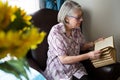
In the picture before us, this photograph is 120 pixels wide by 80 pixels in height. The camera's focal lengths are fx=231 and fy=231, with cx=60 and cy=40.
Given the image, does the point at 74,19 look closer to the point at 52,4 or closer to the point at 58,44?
the point at 58,44

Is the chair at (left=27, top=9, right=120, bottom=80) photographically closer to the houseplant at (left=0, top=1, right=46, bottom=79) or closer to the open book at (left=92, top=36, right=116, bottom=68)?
the open book at (left=92, top=36, right=116, bottom=68)

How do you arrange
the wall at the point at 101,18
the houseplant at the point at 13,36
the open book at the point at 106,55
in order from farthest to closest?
the wall at the point at 101,18 < the open book at the point at 106,55 < the houseplant at the point at 13,36

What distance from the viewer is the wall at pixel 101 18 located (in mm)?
2211

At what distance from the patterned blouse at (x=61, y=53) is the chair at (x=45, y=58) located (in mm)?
84

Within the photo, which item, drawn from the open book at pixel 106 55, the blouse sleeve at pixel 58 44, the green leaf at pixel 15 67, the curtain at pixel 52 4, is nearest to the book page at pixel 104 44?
the open book at pixel 106 55

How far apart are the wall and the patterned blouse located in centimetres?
45

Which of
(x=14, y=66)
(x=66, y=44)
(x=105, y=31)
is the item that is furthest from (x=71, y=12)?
(x=14, y=66)

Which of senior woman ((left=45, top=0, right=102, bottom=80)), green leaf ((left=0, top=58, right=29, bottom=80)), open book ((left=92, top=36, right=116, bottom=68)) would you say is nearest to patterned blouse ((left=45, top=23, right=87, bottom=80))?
senior woman ((left=45, top=0, right=102, bottom=80))

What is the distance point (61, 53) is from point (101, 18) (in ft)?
2.37

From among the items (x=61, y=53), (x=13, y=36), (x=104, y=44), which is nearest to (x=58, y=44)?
(x=61, y=53)

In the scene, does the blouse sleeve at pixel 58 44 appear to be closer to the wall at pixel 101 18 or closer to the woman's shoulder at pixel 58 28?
the woman's shoulder at pixel 58 28

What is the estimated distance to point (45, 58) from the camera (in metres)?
1.99

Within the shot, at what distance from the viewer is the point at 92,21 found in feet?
7.62

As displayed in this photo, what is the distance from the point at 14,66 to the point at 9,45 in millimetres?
119
